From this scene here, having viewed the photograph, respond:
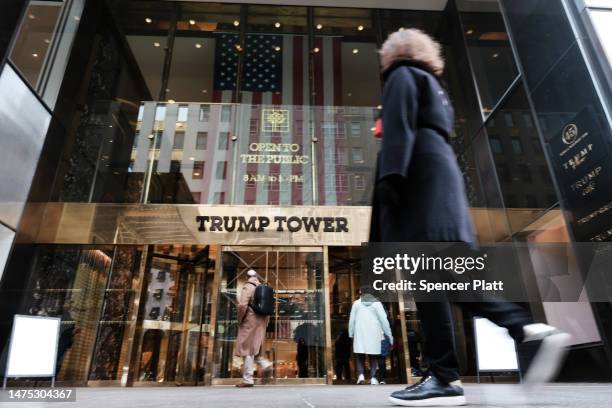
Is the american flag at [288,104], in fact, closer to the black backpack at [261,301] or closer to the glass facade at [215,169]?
the glass facade at [215,169]

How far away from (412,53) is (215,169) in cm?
852

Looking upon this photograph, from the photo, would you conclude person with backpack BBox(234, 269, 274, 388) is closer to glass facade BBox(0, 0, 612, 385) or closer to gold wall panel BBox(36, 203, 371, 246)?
glass facade BBox(0, 0, 612, 385)

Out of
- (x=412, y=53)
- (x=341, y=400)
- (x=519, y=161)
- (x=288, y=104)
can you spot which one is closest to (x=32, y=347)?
(x=341, y=400)

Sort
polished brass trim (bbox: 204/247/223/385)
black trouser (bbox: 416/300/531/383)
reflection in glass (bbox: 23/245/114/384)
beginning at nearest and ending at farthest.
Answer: black trouser (bbox: 416/300/531/383) → polished brass trim (bbox: 204/247/223/385) → reflection in glass (bbox: 23/245/114/384)

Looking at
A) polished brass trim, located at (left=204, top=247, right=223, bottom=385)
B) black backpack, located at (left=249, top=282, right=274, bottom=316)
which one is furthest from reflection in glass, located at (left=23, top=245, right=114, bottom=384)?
black backpack, located at (left=249, top=282, right=274, bottom=316)

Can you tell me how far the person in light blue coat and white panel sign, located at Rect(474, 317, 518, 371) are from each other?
259 cm

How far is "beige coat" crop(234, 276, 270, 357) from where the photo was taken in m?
7.13

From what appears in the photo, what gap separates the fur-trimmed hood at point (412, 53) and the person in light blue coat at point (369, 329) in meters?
6.49

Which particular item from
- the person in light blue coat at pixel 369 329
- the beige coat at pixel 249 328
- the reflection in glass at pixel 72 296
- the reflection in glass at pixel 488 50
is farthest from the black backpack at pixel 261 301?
the reflection in glass at pixel 488 50

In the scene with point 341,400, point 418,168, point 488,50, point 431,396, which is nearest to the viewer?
point 431,396

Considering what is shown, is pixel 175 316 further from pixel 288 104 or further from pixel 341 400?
pixel 341 400

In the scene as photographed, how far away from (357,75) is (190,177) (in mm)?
5797

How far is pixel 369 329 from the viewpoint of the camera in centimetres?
838

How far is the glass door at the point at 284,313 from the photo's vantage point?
8.97m
